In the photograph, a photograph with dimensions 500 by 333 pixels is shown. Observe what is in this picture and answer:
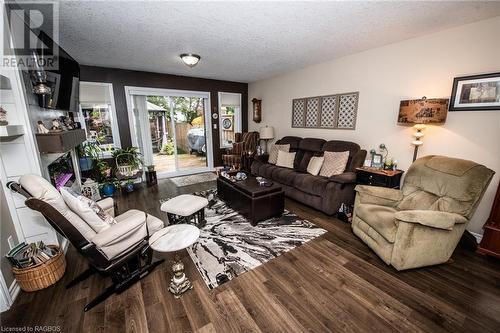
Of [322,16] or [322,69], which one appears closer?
[322,16]

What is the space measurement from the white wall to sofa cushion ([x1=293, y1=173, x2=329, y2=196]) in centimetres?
109

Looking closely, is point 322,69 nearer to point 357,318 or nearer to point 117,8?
point 117,8

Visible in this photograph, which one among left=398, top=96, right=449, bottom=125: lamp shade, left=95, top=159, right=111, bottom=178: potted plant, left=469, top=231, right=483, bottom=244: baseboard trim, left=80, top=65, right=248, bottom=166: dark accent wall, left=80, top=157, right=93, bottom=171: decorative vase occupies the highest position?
left=80, top=65, right=248, bottom=166: dark accent wall

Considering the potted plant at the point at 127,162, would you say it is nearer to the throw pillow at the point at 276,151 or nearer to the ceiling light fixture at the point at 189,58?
the ceiling light fixture at the point at 189,58

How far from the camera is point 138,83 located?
447 centimetres

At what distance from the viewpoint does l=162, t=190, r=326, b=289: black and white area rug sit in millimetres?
2027

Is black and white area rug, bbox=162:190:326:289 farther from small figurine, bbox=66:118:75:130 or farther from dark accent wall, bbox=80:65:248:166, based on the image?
dark accent wall, bbox=80:65:248:166

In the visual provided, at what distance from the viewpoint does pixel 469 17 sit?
217 centimetres

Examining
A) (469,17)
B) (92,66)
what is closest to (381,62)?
(469,17)

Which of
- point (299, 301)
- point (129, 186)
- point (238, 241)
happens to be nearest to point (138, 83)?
point (129, 186)

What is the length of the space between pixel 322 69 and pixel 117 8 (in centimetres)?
343

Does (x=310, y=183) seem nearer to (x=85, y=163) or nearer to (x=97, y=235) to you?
(x=97, y=235)

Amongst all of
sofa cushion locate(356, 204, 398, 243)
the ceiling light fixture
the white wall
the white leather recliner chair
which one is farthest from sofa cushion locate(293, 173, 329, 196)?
the ceiling light fixture

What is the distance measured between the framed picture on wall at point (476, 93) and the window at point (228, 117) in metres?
4.77
